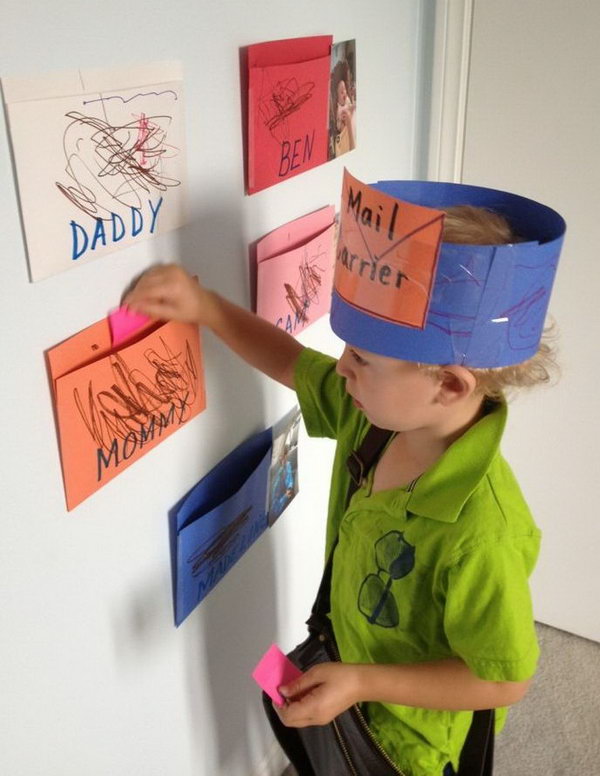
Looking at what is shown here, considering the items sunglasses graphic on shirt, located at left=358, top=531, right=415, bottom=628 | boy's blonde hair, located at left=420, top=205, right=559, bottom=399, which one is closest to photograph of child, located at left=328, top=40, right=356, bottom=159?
boy's blonde hair, located at left=420, top=205, right=559, bottom=399

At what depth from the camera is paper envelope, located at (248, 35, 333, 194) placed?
30.5 inches

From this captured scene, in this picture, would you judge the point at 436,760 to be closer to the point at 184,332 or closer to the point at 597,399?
the point at 184,332

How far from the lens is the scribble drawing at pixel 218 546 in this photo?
864 mm

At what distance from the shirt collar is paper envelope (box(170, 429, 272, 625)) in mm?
228

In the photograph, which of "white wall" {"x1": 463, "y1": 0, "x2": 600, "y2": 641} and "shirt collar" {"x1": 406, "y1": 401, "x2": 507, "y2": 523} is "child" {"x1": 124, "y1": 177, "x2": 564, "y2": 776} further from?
"white wall" {"x1": 463, "y1": 0, "x2": 600, "y2": 641}

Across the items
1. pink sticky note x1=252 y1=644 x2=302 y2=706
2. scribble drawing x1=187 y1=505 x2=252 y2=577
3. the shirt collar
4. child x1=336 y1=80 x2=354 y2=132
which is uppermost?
child x1=336 y1=80 x2=354 y2=132

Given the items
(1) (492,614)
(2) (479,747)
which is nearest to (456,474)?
(1) (492,614)

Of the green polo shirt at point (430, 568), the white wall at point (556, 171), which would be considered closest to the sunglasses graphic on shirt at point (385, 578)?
the green polo shirt at point (430, 568)

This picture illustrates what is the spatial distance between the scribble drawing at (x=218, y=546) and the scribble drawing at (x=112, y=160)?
1.31 ft

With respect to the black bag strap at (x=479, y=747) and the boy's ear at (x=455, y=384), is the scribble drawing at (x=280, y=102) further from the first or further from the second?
the black bag strap at (x=479, y=747)

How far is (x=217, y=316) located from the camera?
0.78 m

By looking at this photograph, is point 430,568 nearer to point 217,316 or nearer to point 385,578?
point 385,578

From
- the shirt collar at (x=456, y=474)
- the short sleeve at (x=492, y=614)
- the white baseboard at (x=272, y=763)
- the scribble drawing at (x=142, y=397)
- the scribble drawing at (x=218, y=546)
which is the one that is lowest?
the white baseboard at (x=272, y=763)

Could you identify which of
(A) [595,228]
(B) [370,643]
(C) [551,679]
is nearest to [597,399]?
(A) [595,228]
